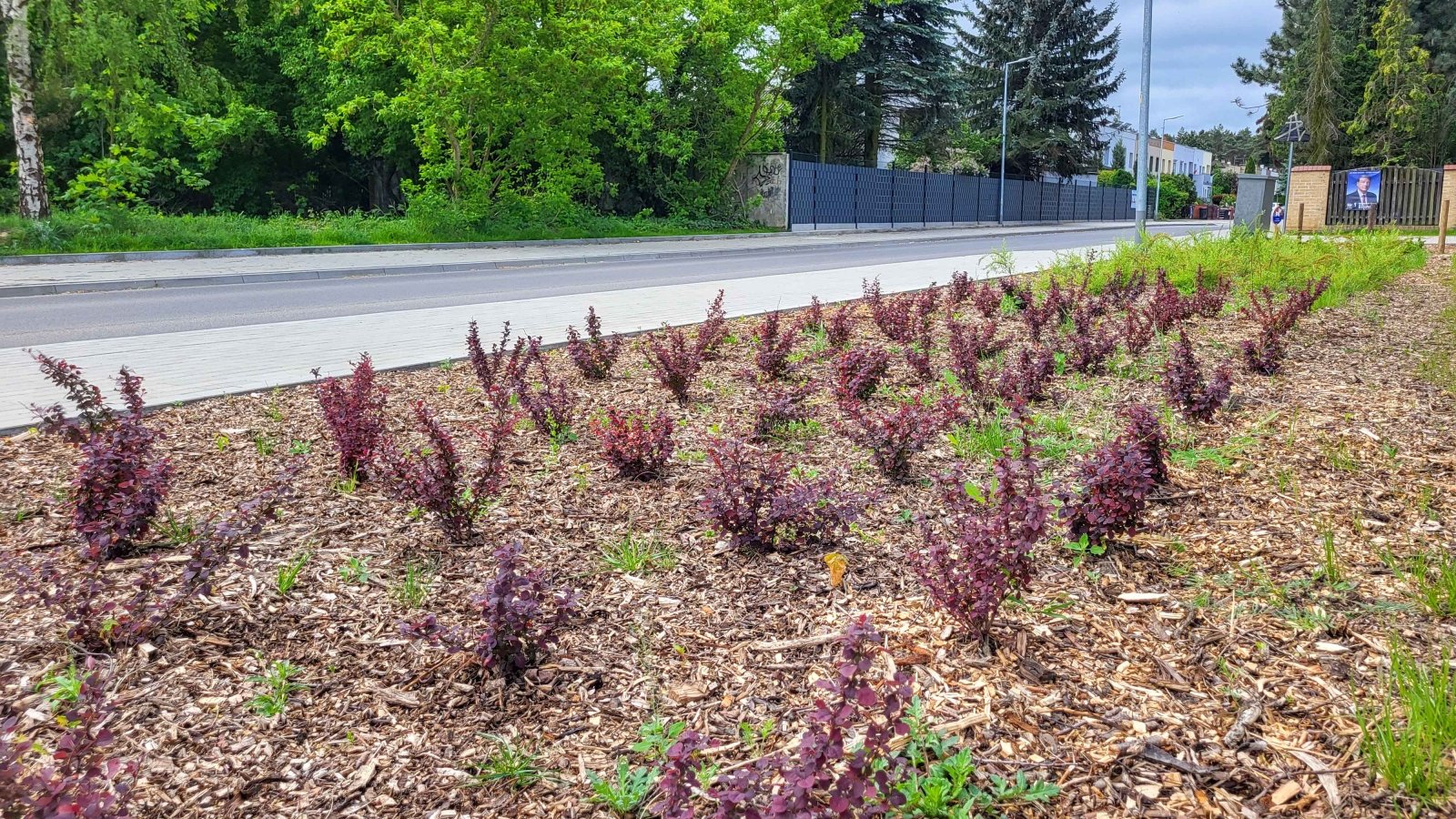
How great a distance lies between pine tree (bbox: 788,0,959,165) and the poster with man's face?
15.2m

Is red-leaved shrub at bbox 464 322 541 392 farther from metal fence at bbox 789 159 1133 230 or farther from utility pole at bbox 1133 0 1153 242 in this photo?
metal fence at bbox 789 159 1133 230

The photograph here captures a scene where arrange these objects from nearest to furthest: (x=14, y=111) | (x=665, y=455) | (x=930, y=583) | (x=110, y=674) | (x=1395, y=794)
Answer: (x=1395, y=794)
(x=110, y=674)
(x=930, y=583)
(x=665, y=455)
(x=14, y=111)

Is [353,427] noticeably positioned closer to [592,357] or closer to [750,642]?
[750,642]

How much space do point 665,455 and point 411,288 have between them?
1047cm

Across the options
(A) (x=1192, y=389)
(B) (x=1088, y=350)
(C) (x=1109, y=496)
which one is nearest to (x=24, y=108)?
(B) (x=1088, y=350)

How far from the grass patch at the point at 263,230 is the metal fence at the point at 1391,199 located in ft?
72.9

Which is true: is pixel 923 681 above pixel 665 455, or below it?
below

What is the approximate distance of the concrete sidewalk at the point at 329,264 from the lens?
13852 millimetres

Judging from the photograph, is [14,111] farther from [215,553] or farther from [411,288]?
[215,553]

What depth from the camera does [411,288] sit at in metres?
13.8

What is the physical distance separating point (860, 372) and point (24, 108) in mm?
19740

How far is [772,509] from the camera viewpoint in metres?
3.59

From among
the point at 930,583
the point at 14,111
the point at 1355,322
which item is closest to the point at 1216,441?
the point at 930,583

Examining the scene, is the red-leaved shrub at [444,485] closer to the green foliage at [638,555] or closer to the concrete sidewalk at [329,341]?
the green foliage at [638,555]
